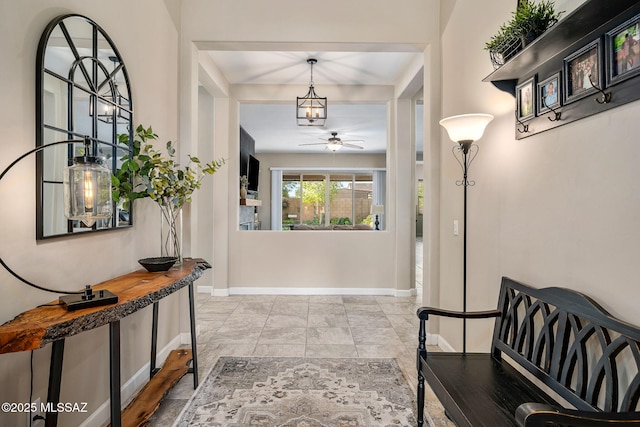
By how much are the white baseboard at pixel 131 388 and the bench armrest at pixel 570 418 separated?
2001mm

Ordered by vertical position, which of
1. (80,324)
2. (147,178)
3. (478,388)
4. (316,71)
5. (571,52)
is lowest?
(478,388)

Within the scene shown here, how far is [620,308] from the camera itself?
1.15 m

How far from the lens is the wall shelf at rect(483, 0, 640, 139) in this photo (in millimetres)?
1104

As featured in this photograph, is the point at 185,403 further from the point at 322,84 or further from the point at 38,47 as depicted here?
the point at 322,84

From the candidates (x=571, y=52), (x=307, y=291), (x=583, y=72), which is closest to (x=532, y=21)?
(x=571, y=52)

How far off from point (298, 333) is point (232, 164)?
245 cm

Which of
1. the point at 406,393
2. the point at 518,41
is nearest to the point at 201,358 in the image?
the point at 406,393

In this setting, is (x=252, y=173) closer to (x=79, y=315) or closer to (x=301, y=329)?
(x=301, y=329)

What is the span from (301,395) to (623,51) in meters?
2.30

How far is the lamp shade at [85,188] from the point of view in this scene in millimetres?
1312

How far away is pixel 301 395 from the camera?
2.15 m

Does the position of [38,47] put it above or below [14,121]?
above

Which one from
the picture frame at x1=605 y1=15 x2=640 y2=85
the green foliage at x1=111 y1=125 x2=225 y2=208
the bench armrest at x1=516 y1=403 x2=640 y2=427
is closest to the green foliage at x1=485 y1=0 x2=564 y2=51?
the picture frame at x1=605 y1=15 x2=640 y2=85

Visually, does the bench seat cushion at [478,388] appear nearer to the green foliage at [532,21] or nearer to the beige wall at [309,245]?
the green foliage at [532,21]
